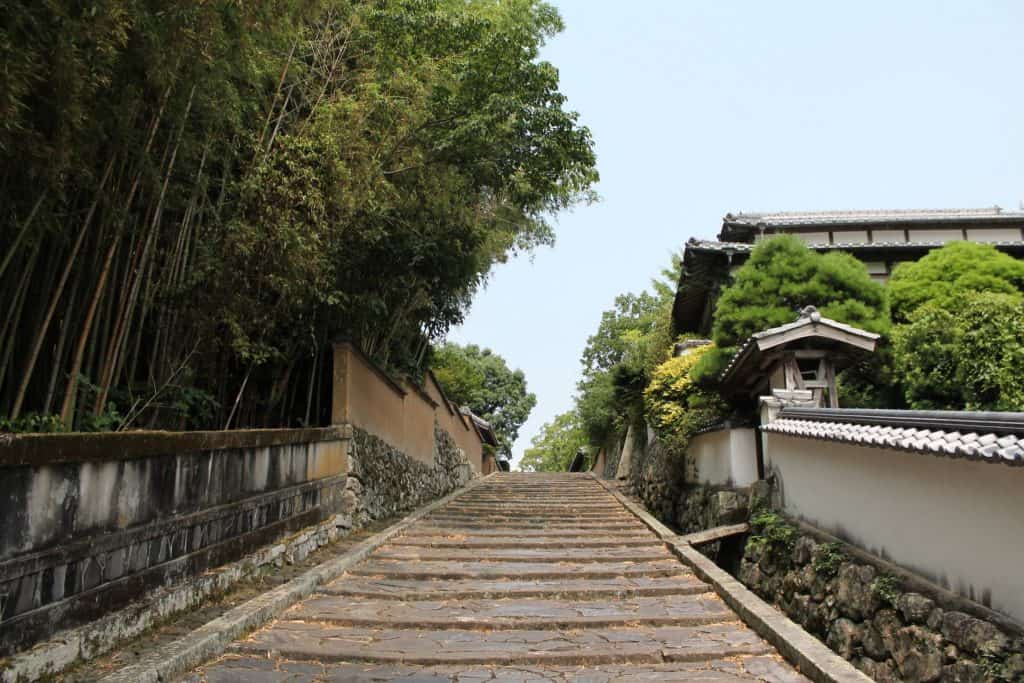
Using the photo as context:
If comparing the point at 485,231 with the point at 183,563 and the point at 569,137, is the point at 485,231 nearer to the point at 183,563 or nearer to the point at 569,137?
the point at 569,137

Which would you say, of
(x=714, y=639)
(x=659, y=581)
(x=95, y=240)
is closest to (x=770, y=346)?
(x=659, y=581)

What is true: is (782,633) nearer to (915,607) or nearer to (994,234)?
(915,607)

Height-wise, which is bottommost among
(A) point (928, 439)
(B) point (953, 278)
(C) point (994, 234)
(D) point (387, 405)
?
(A) point (928, 439)

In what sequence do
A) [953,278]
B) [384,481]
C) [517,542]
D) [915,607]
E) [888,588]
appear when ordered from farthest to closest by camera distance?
1. [384,481]
2. [953,278]
3. [517,542]
4. [888,588]
5. [915,607]

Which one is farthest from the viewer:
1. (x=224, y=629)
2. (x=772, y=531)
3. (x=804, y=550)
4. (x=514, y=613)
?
(x=772, y=531)

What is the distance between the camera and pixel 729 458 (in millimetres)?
8930

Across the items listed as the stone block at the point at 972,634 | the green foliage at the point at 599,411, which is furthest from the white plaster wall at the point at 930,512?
the green foliage at the point at 599,411

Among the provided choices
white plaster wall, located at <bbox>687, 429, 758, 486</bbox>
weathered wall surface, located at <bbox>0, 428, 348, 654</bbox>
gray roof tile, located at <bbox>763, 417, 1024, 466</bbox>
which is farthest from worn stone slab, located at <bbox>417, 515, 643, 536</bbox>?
gray roof tile, located at <bbox>763, 417, 1024, 466</bbox>

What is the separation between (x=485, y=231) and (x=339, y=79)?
9.76 feet

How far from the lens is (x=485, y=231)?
936cm

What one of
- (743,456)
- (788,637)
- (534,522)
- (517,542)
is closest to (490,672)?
(788,637)

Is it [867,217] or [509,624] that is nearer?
[509,624]

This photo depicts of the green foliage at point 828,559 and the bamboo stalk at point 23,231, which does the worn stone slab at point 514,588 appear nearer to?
the green foliage at point 828,559

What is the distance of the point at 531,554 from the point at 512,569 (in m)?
0.91
